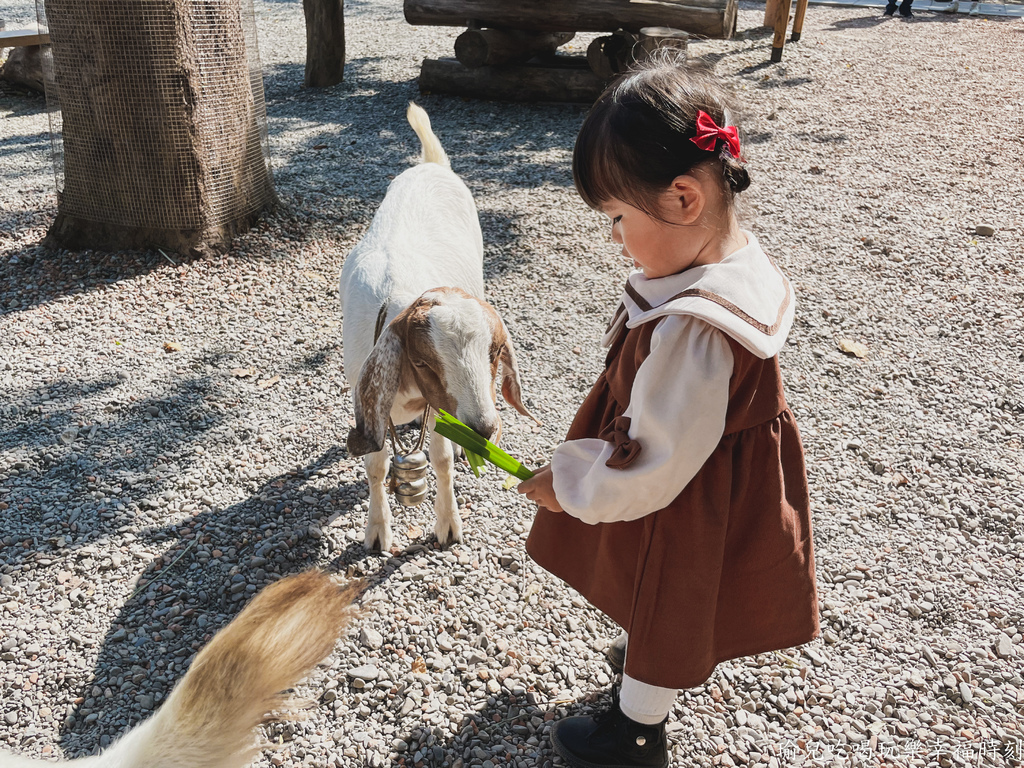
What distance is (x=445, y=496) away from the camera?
10.7 feet

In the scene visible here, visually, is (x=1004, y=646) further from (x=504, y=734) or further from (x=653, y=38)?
(x=653, y=38)

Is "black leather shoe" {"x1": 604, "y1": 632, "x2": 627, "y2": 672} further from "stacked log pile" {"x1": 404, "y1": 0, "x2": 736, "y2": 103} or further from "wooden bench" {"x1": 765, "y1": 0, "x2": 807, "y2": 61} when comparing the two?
"wooden bench" {"x1": 765, "y1": 0, "x2": 807, "y2": 61}

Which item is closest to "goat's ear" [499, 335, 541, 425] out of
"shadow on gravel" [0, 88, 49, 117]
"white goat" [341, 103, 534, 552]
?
"white goat" [341, 103, 534, 552]

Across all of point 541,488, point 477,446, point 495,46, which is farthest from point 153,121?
point 495,46

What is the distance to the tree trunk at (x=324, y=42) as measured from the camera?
372 inches

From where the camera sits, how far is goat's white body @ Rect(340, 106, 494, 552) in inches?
Result: 121

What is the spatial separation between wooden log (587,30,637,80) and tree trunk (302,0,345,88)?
3.25 meters

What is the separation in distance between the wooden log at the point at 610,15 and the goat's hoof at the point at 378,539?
747 cm

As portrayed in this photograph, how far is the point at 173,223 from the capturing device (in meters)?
5.36

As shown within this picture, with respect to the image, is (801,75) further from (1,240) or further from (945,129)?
(1,240)

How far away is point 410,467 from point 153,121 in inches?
142

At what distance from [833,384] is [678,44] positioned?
19.3 ft

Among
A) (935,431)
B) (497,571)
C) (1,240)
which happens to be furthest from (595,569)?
(1,240)

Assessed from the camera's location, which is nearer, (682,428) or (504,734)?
(682,428)
